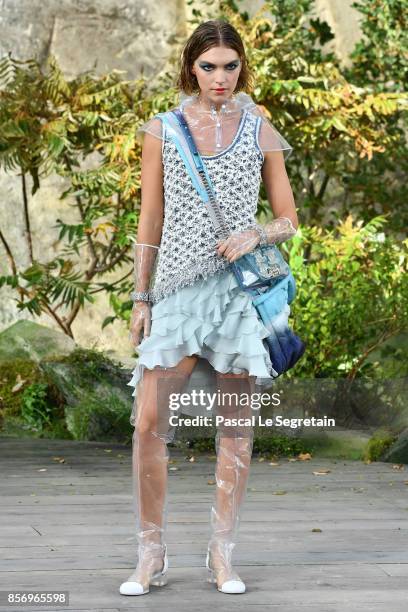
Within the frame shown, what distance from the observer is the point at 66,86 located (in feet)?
28.6

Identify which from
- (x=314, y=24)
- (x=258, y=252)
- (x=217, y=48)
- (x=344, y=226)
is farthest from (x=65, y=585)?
(x=314, y=24)

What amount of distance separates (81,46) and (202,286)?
6.84 m

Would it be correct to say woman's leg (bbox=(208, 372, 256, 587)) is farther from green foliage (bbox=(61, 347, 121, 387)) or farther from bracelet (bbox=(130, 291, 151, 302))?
green foliage (bbox=(61, 347, 121, 387))

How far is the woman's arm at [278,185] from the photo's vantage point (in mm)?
4109

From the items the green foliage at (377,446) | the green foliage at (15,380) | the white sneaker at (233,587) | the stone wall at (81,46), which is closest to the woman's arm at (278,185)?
the white sneaker at (233,587)

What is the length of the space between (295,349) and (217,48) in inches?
37.0

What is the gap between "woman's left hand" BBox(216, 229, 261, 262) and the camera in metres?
3.88

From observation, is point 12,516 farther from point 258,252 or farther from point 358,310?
point 358,310

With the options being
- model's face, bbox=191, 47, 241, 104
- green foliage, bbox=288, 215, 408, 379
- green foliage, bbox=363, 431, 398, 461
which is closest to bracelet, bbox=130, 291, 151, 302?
model's face, bbox=191, 47, 241, 104

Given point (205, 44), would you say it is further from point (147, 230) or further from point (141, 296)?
point (141, 296)

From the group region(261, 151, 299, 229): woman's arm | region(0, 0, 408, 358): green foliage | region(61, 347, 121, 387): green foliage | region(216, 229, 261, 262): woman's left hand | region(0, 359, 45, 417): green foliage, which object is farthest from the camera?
region(0, 359, 45, 417): green foliage

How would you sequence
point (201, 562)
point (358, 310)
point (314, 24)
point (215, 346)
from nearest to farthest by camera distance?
point (215, 346)
point (201, 562)
point (358, 310)
point (314, 24)

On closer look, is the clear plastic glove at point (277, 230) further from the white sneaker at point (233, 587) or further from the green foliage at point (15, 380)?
the green foliage at point (15, 380)
